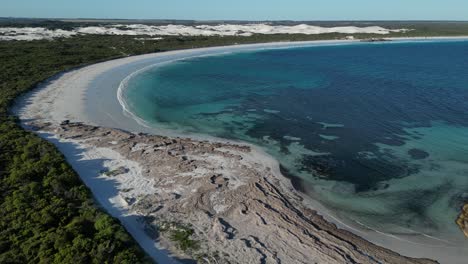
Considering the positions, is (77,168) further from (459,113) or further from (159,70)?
(159,70)

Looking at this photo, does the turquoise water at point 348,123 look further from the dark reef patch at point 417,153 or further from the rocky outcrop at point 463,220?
the rocky outcrop at point 463,220

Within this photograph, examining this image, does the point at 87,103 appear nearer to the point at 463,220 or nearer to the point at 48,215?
the point at 48,215

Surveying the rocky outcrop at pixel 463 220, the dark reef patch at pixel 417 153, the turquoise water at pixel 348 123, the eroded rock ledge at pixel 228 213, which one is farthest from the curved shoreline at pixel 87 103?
the dark reef patch at pixel 417 153

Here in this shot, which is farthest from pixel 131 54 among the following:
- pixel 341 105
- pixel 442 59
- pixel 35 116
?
pixel 442 59

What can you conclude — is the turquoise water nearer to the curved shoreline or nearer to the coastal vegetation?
the curved shoreline

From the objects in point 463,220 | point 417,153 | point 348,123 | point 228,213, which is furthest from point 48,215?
point 348,123

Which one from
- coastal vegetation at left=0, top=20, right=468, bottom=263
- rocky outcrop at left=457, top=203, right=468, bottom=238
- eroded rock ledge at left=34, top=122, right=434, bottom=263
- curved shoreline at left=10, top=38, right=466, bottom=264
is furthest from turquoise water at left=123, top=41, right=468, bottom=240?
coastal vegetation at left=0, top=20, right=468, bottom=263
